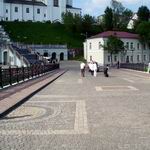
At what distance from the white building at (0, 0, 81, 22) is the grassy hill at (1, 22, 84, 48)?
771cm

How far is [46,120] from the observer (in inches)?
490

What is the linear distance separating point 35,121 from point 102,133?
8.20 feet

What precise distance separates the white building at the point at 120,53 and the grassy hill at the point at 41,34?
2386 centimetres

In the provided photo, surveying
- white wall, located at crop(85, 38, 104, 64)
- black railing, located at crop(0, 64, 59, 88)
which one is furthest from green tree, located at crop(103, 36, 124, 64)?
black railing, located at crop(0, 64, 59, 88)

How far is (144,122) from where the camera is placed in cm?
1192

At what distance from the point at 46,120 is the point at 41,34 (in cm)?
14524

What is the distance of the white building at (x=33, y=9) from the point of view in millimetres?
163500

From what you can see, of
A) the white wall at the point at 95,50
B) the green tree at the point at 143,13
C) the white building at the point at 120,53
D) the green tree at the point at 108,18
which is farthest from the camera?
the green tree at the point at 143,13

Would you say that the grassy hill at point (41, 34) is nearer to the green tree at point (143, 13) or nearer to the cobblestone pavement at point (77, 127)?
the green tree at point (143, 13)

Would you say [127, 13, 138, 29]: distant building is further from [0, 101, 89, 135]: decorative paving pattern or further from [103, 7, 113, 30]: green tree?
[0, 101, 89, 135]: decorative paving pattern

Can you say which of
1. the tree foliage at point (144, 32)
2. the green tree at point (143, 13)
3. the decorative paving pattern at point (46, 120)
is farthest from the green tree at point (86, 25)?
the decorative paving pattern at point (46, 120)

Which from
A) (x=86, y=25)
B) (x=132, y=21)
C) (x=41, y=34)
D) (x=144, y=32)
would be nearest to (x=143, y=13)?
(x=132, y=21)

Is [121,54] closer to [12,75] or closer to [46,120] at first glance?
[12,75]

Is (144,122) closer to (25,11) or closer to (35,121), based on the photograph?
(35,121)
